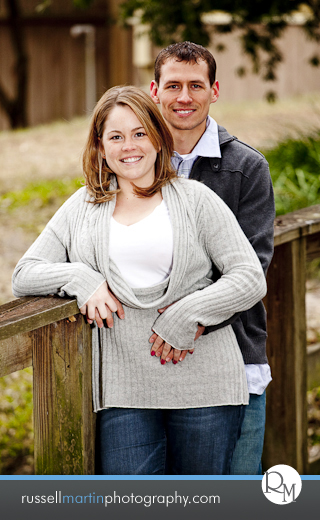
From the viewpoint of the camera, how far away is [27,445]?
3.72m

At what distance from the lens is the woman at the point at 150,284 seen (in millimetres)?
1724

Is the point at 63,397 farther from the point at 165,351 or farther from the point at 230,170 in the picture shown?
the point at 230,170

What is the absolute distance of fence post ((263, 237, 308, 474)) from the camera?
8.27 ft

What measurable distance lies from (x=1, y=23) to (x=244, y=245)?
34.4ft

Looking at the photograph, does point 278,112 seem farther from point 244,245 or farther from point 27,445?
point 244,245

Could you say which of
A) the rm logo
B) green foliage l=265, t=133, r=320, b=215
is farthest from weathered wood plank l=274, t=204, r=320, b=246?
green foliage l=265, t=133, r=320, b=215

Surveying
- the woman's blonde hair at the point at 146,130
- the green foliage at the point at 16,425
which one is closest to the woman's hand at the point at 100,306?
the woman's blonde hair at the point at 146,130

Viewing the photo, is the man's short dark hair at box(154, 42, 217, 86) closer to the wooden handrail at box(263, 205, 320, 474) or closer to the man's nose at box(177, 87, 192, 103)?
the man's nose at box(177, 87, 192, 103)

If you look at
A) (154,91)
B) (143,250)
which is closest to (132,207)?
(143,250)

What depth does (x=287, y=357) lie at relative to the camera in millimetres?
2590

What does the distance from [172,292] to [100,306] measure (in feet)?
0.69

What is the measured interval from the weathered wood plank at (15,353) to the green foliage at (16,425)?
2112mm

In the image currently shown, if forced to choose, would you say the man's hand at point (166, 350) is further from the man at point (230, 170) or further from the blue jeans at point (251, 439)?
the blue jeans at point (251, 439)

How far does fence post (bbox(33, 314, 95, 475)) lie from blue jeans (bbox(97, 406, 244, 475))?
68mm
